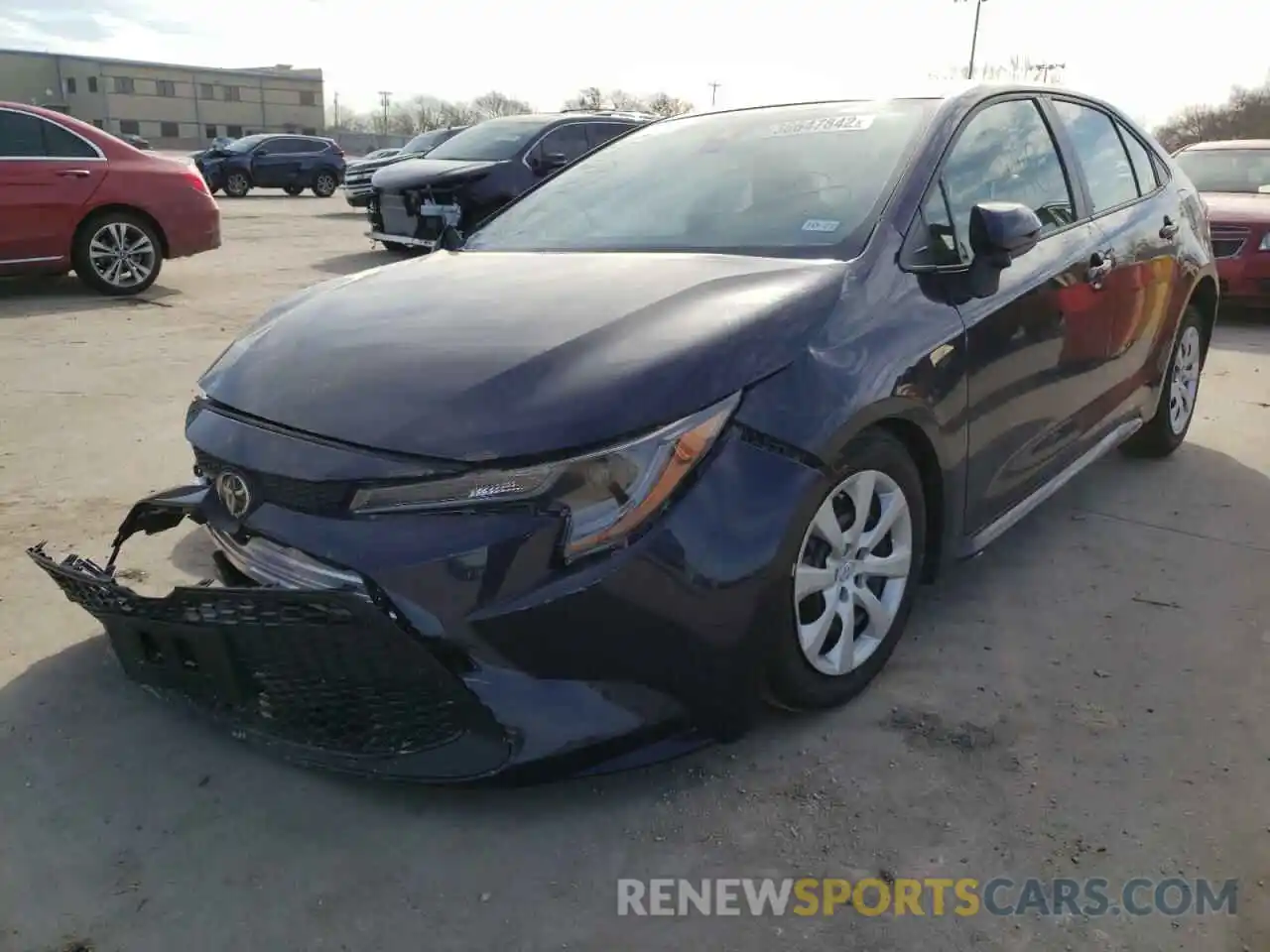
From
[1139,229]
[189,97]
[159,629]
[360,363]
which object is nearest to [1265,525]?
[1139,229]

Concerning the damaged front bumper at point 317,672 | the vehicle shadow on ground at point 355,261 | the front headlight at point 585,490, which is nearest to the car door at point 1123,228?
the front headlight at point 585,490

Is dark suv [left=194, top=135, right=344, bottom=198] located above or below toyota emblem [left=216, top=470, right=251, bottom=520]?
above

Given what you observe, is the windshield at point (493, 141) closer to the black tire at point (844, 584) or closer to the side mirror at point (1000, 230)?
the side mirror at point (1000, 230)

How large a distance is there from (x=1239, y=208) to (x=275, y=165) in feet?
72.8

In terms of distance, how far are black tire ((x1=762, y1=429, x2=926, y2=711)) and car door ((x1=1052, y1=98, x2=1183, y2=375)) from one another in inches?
53.8

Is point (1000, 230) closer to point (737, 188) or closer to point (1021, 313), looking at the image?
point (1021, 313)

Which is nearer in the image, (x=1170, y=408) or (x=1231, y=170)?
(x=1170, y=408)

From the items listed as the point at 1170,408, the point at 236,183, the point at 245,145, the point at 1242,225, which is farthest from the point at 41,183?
the point at 245,145

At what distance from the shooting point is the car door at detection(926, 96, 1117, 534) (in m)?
2.81

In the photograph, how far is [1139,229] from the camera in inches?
151

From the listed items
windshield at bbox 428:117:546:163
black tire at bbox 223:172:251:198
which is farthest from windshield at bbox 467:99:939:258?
black tire at bbox 223:172:251:198

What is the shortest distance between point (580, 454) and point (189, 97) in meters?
91.3

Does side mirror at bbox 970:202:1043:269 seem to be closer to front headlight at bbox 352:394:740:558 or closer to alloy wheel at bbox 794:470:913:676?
alloy wheel at bbox 794:470:913:676

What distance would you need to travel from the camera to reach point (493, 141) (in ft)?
34.1
